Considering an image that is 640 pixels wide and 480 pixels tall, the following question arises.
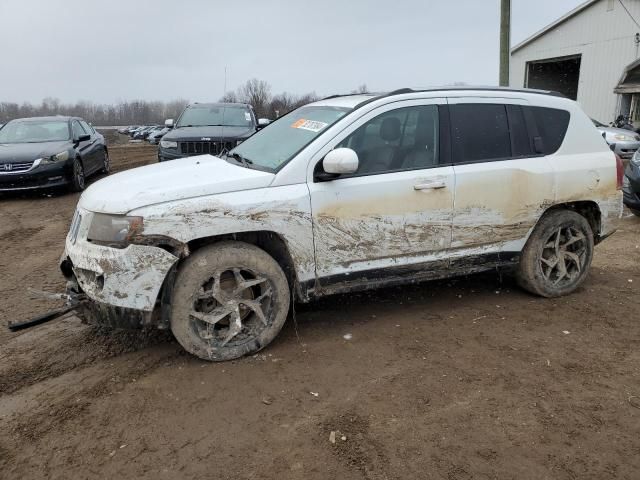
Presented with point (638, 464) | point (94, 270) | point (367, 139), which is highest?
point (367, 139)

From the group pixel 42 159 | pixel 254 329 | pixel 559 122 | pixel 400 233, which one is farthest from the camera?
pixel 42 159

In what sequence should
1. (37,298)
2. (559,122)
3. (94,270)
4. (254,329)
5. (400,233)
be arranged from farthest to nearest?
(37,298), (559,122), (400,233), (254,329), (94,270)

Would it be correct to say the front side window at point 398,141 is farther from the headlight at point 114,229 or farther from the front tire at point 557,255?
the headlight at point 114,229

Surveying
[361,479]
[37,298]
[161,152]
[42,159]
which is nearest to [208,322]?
[361,479]

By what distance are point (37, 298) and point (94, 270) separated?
199 cm

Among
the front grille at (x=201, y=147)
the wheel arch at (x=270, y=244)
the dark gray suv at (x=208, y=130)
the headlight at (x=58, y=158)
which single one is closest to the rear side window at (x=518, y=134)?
the wheel arch at (x=270, y=244)

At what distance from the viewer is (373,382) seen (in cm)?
343

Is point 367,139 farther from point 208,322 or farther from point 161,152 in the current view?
point 161,152

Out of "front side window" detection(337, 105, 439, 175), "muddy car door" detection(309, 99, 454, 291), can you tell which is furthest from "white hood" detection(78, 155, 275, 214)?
"front side window" detection(337, 105, 439, 175)

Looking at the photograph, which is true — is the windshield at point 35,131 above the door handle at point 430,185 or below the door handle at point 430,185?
above

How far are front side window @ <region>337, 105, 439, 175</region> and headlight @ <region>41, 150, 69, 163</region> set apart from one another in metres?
7.83

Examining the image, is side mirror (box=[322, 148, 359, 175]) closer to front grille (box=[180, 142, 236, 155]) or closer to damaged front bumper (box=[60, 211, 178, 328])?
damaged front bumper (box=[60, 211, 178, 328])

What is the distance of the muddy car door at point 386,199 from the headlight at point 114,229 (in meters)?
1.20

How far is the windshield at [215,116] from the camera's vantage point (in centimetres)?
1075
